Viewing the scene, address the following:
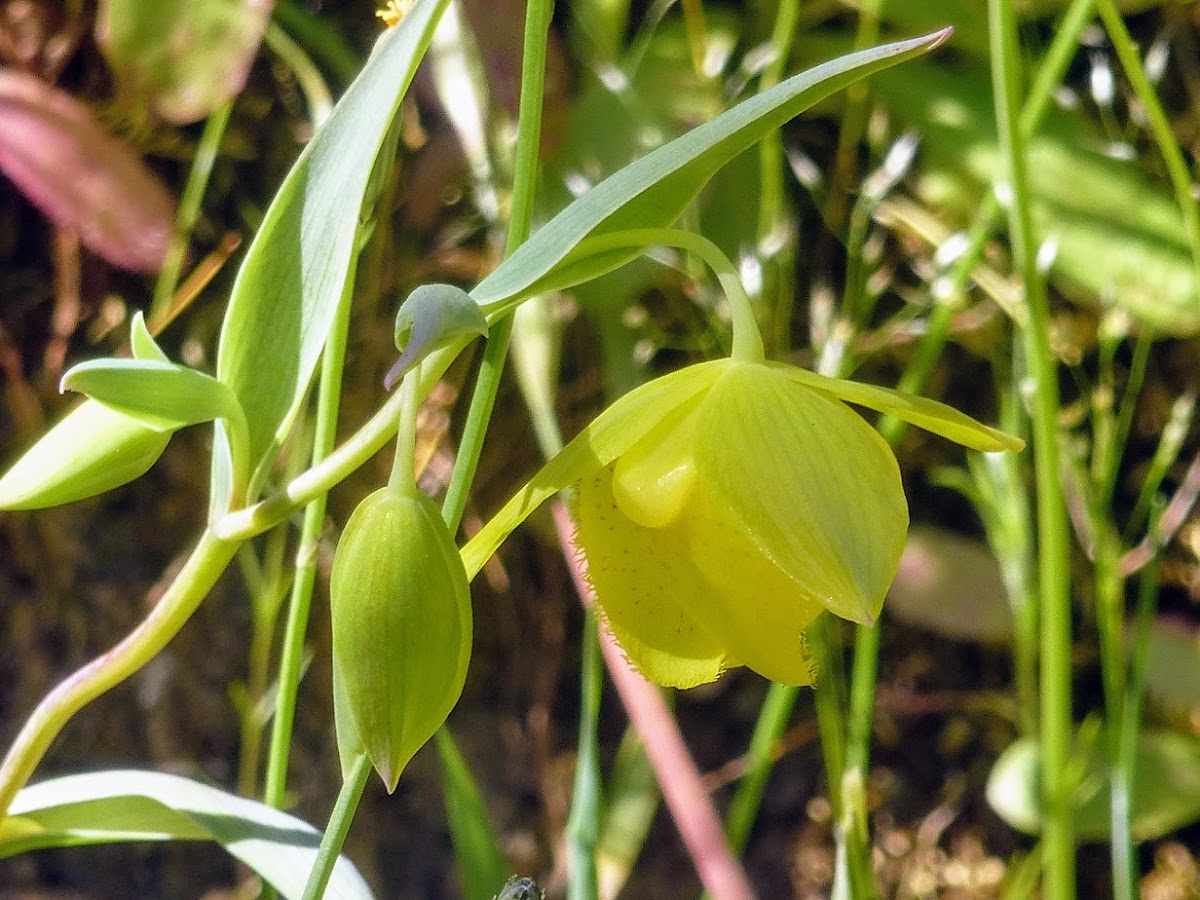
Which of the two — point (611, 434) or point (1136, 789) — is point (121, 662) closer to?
point (611, 434)

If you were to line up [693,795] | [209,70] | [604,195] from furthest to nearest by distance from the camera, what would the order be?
[209,70] < [693,795] < [604,195]

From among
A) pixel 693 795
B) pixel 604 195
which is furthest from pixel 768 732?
pixel 604 195

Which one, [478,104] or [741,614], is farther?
[478,104]

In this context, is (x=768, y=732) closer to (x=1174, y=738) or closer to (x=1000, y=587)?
(x=1000, y=587)

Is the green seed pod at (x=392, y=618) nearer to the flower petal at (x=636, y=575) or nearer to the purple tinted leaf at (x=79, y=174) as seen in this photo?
the flower petal at (x=636, y=575)

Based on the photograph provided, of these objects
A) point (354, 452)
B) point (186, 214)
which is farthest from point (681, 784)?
point (186, 214)

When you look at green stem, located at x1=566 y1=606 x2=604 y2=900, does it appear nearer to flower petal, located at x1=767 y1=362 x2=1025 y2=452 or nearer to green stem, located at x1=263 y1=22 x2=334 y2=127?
flower petal, located at x1=767 y1=362 x2=1025 y2=452
